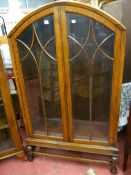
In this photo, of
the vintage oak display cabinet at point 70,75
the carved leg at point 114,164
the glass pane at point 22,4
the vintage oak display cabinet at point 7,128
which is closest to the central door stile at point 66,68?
the vintage oak display cabinet at point 70,75

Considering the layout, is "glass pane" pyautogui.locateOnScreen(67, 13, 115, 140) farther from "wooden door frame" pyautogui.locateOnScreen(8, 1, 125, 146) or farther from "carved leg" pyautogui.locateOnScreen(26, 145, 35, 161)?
"carved leg" pyautogui.locateOnScreen(26, 145, 35, 161)

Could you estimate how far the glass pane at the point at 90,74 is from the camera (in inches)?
45.4

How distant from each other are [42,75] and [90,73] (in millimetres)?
383

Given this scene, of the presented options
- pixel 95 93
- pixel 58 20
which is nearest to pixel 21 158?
pixel 95 93

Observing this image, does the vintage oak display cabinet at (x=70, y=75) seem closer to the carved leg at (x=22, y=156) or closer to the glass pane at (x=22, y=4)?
the carved leg at (x=22, y=156)

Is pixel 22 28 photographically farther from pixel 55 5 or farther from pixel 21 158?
pixel 21 158

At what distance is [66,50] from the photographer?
123 cm

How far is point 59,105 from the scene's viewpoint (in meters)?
1.45

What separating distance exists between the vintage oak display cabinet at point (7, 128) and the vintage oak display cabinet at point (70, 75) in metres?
0.11

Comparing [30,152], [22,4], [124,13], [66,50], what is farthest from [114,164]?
[22,4]

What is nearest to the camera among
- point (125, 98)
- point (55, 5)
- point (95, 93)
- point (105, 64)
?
point (55, 5)

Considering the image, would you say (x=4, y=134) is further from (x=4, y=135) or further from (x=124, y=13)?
(x=124, y=13)

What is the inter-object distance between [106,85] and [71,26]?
50cm

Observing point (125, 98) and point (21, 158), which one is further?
point (21, 158)
